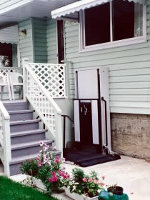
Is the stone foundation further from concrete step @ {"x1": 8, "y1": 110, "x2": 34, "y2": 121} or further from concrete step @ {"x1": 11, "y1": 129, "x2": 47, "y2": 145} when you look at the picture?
concrete step @ {"x1": 8, "y1": 110, "x2": 34, "y2": 121}

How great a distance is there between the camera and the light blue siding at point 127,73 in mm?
8078

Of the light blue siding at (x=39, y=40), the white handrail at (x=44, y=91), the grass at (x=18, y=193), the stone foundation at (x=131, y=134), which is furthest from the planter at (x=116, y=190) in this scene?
the light blue siding at (x=39, y=40)

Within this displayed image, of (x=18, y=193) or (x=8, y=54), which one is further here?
(x=8, y=54)

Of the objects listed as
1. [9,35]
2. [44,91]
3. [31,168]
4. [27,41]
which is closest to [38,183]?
[31,168]

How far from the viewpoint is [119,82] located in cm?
880

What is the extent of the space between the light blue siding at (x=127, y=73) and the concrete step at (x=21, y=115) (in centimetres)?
235

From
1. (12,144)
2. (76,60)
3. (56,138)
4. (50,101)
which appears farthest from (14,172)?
(76,60)

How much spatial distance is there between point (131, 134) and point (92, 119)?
114 centimetres

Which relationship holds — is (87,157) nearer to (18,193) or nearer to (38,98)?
(38,98)

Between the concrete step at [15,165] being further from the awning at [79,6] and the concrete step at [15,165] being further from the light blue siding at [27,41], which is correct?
the light blue siding at [27,41]

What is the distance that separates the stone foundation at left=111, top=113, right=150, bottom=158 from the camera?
26.8ft

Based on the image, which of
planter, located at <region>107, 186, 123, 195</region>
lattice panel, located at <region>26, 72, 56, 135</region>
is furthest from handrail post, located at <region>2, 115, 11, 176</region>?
planter, located at <region>107, 186, 123, 195</region>

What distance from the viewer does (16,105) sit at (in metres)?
9.12

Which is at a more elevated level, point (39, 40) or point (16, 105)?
point (39, 40)
